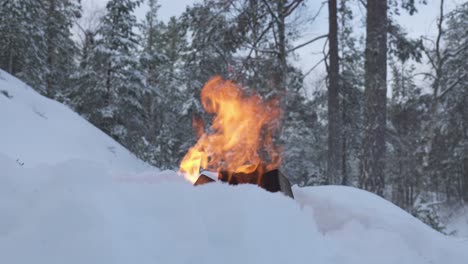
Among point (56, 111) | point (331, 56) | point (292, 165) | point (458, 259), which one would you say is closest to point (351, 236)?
point (458, 259)

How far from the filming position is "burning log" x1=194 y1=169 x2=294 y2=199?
4219 millimetres

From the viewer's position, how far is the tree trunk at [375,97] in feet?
26.6

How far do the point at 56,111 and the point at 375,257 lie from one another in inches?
376

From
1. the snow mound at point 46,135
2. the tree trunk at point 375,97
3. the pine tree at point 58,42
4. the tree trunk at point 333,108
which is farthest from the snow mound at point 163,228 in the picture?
the pine tree at point 58,42

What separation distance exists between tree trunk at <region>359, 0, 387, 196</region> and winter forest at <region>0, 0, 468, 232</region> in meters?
0.02

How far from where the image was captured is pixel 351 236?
3.42 m

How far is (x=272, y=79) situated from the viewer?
11.6 m

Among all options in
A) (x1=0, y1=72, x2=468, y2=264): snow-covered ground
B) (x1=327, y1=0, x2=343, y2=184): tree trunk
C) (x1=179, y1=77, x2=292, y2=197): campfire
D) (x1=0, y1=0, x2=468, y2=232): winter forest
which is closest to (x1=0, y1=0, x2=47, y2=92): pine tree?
(x1=0, y1=0, x2=468, y2=232): winter forest

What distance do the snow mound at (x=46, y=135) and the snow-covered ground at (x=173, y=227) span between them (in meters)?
4.42

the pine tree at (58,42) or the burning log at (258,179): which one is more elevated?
the pine tree at (58,42)

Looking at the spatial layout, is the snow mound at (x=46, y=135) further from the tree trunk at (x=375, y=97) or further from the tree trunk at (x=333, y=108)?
the tree trunk at (x=375, y=97)

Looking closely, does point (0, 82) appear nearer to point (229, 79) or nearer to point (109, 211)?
point (229, 79)

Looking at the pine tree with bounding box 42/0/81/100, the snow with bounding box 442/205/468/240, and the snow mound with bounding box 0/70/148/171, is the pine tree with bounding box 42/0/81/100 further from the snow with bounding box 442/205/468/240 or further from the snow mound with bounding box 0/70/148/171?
the snow with bounding box 442/205/468/240

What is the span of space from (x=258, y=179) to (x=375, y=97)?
4662 mm
